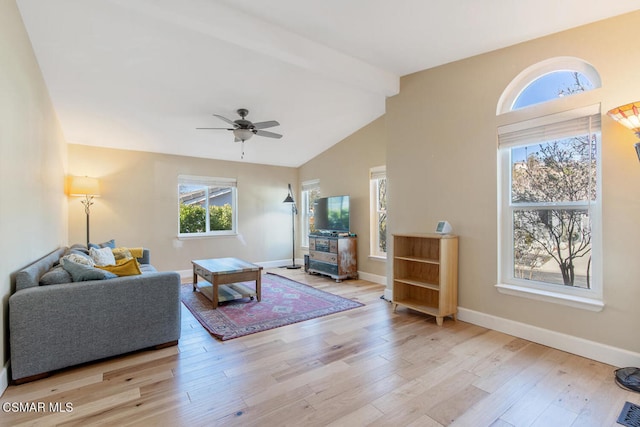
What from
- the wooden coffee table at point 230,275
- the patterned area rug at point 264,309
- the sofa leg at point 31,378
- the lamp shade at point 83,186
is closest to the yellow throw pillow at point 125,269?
the sofa leg at point 31,378

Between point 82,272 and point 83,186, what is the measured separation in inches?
108

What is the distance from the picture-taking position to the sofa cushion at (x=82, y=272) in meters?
2.36

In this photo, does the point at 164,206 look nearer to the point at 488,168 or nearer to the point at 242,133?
the point at 242,133

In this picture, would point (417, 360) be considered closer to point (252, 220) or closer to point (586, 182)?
point (586, 182)

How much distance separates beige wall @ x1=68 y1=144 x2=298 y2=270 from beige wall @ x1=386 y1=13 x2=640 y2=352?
3.45m

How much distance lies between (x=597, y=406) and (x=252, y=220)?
5751mm

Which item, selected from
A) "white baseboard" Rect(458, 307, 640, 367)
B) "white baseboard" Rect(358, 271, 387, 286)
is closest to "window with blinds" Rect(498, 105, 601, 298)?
"white baseboard" Rect(458, 307, 640, 367)

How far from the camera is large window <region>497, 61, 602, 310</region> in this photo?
2477 mm

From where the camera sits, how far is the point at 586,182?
2529mm

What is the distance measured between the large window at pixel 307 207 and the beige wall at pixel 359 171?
740mm

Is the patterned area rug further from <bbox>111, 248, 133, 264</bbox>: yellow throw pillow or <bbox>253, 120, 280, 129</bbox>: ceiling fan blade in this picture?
<bbox>253, 120, 280, 129</bbox>: ceiling fan blade

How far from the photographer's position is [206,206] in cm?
608

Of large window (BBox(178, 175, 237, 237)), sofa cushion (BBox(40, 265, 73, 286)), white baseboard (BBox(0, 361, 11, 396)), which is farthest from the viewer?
large window (BBox(178, 175, 237, 237))

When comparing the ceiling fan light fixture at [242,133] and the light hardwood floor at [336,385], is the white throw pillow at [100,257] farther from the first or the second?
the ceiling fan light fixture at [242,133]
